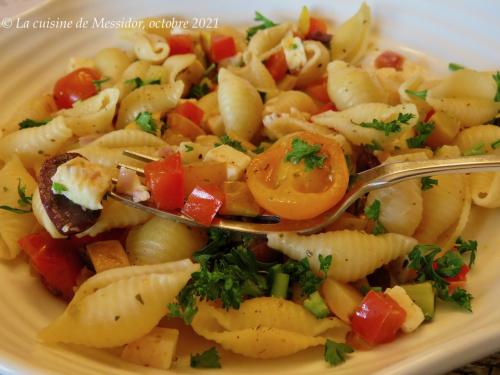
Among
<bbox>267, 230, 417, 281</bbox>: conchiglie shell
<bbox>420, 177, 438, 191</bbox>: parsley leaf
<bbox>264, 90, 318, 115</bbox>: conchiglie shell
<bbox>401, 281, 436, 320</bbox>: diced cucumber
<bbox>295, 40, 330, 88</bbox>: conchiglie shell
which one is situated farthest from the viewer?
<bbox>295, 40, 330, 88</bbox>: conchiglie shell

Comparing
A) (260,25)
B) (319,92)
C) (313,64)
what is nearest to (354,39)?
(313,64)

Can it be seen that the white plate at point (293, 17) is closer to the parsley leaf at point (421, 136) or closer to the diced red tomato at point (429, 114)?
the parsley leaf at point (421, 136)

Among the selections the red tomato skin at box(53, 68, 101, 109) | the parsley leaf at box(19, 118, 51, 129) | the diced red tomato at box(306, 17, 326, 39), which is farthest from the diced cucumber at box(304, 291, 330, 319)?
the diced red tomato at box(306, 17, 326, 39)

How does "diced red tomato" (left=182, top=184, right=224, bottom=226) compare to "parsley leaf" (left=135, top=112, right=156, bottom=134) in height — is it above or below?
above

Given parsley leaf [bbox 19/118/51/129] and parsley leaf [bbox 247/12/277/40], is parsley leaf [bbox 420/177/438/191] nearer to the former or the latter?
parsley leaf [bbox 247/12/277/40]

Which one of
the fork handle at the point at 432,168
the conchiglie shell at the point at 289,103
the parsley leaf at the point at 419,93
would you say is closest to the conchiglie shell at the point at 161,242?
the fork handle at the point at 432,168

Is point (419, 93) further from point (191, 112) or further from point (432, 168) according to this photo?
point (191, 112)
